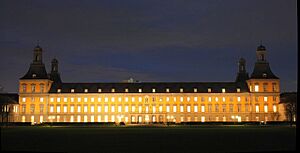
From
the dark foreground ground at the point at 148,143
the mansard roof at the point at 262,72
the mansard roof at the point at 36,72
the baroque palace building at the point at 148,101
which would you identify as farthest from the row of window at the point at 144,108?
A: the dark foreground ground at the point at 148,143

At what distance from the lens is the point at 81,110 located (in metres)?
121

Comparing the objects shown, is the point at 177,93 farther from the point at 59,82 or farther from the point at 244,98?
the point at 59,82

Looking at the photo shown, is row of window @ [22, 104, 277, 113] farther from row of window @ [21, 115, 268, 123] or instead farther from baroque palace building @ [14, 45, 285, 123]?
row of window @ [21, 115, 268, 123]

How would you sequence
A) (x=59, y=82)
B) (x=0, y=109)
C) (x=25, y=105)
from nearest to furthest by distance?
1. (x=0, y=109)
2. (x=25, y=105)
3. (x=59, y=82)

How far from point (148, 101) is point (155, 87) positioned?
4205mm

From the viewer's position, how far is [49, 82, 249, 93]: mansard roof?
122250 mm

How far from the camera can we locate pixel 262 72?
12181 cm

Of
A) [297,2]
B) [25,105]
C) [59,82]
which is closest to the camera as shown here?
[297,2]

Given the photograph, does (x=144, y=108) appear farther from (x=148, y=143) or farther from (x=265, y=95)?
(x=148, y=143)

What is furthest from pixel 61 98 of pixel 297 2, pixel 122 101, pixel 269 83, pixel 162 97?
pixel 297 2

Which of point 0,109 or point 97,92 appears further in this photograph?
point 97,92

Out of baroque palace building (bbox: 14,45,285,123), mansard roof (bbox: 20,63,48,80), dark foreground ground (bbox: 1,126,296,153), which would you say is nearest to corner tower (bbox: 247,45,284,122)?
baroque palace building (bbox: 14,45,285,123)

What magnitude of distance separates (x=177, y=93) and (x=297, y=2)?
360 ft

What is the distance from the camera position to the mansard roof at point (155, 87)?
122 m
